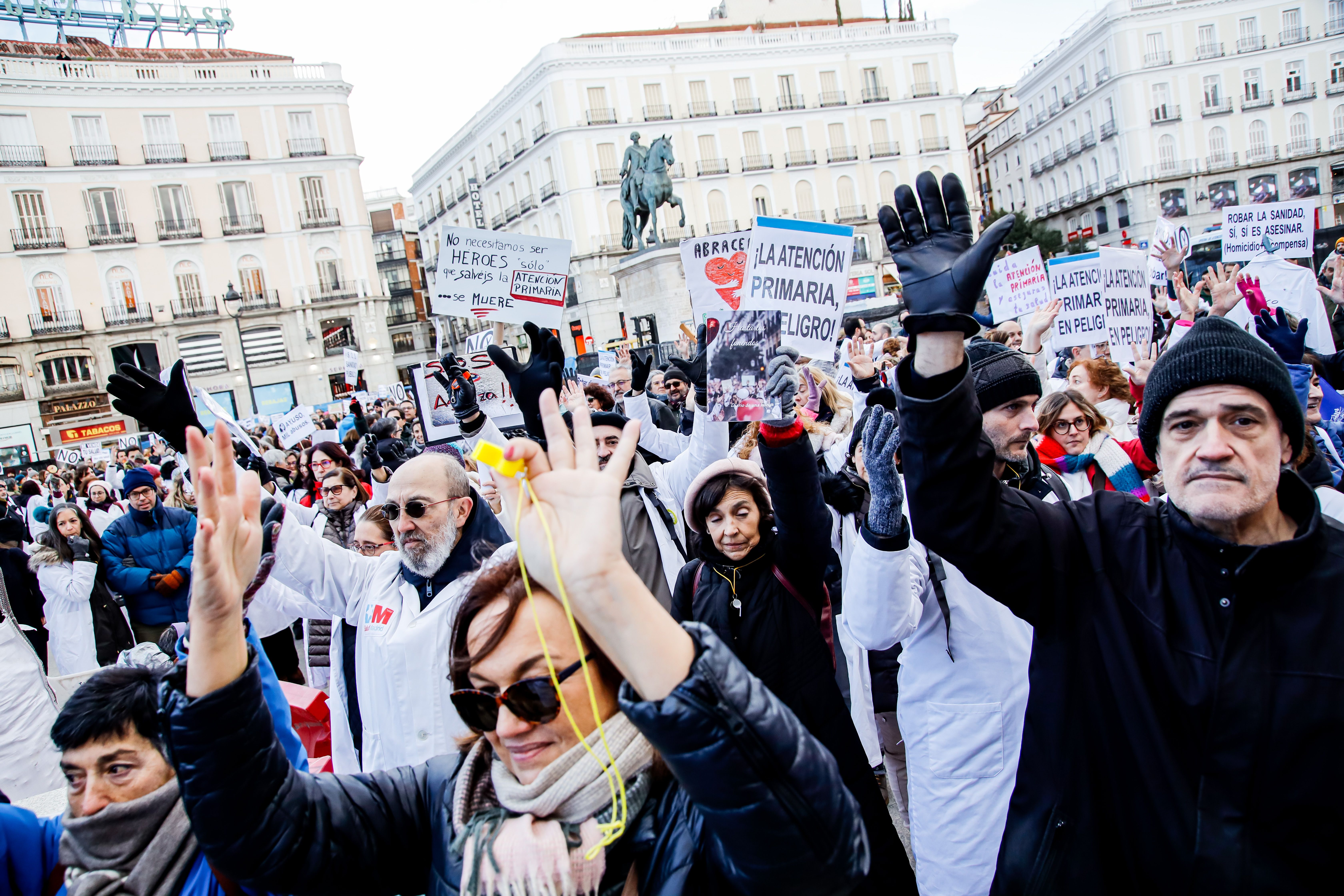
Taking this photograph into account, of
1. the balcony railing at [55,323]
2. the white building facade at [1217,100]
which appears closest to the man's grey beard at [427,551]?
the balcony railing at [55,323]

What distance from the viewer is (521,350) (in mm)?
35000

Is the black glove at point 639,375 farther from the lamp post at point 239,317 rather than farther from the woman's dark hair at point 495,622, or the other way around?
the lamp post at point 239,317

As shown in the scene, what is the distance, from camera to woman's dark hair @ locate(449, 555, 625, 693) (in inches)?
56.2

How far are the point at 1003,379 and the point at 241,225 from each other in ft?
143

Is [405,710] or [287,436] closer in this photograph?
[405,710]

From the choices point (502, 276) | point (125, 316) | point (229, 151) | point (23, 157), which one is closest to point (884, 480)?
point (502, 276)

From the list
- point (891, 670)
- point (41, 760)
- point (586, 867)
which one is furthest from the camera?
point (41, 760)

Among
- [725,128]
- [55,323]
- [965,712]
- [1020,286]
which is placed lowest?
[965,712]

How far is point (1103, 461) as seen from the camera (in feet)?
11.9

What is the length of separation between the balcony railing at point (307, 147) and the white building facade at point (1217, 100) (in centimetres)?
3848

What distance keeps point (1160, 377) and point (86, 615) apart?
20.4 feet

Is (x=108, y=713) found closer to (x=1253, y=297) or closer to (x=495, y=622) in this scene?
(x=495, y=622)

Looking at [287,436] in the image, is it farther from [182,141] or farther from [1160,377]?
[182,141]

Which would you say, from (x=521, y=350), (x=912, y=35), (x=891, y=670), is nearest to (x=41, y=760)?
(x=891, y=670)
